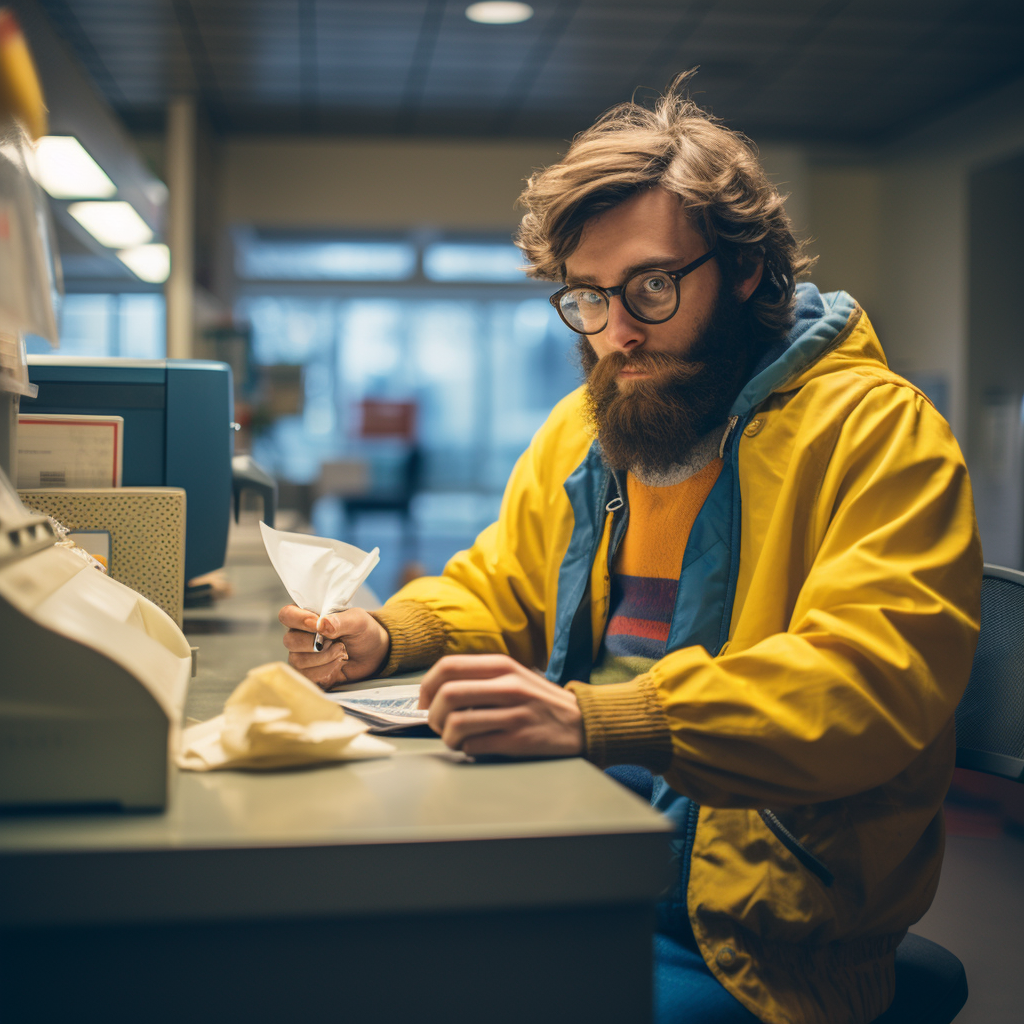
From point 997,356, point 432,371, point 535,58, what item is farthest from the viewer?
point 432,371

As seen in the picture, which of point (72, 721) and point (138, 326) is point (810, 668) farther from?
point (138, 326)

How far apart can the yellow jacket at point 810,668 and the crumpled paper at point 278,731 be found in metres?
0.19

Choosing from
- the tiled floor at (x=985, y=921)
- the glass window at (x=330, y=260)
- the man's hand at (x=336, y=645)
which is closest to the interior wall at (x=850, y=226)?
the glass window at (x=330, y=260)

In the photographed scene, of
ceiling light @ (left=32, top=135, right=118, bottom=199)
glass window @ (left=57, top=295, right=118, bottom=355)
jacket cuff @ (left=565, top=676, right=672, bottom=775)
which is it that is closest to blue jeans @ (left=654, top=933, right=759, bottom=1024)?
jacket cuff @ (left=565, top=676, right=672, bottom=775)

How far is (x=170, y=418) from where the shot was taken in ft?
4.77

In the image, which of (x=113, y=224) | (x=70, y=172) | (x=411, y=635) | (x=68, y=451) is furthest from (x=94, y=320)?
(x=411, y=635)

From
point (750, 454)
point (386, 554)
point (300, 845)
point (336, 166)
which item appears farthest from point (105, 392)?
point (386, 554)

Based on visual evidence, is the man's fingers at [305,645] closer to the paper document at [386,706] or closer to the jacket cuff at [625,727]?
the paper document at [386,706]

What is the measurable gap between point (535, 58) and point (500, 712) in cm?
493

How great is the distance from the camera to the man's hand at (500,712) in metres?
0.71

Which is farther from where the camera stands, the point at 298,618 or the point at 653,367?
the point at 653,367

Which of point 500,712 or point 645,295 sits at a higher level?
point 645,295

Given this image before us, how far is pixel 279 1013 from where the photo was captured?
1.82ft

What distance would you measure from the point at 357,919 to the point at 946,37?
5.27 meters
